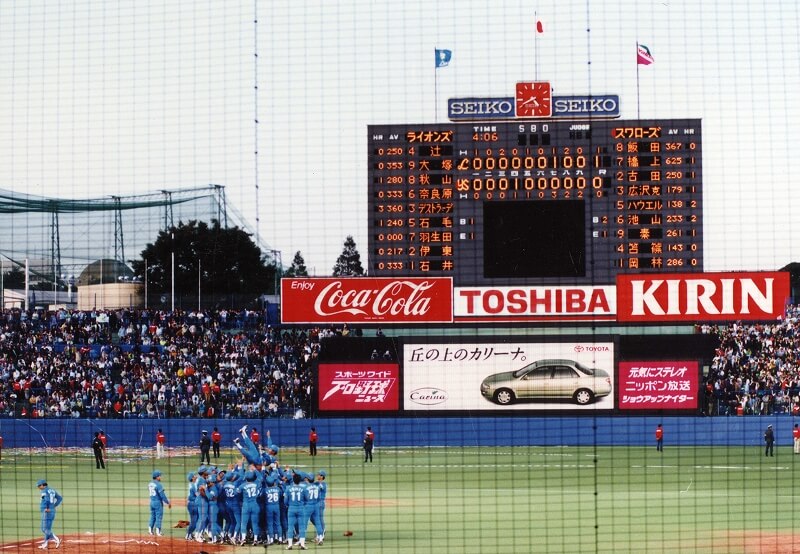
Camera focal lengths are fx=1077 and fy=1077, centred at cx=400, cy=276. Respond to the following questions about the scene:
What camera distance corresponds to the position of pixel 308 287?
76.1 ft

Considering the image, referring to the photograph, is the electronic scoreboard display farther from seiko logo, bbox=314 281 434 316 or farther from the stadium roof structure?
the stadium roof structure

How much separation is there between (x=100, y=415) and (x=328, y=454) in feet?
18.0

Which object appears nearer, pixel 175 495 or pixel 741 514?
pixel 741 514

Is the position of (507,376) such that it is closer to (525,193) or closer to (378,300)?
(378,300)

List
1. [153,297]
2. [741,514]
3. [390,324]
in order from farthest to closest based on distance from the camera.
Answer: [153,297], [390,324], [741,514]

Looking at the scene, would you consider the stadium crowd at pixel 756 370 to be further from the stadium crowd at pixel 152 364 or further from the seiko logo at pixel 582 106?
the stadium crowd at pixel 152 364

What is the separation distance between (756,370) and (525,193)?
Result: 8115mm

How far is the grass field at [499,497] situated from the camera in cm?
1292

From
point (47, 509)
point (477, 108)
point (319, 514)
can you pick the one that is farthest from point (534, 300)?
point (47, 509)

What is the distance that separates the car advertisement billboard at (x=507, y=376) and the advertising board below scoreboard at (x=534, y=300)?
0.76 meters

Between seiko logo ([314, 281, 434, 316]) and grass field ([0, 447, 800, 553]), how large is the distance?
10.3 feet

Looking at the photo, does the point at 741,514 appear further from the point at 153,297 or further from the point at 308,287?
the point at 153,297

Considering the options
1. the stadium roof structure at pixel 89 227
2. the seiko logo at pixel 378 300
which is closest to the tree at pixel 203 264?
the stadium roof structure at pixel 89 227

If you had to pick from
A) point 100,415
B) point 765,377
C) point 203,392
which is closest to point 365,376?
point 203,392
